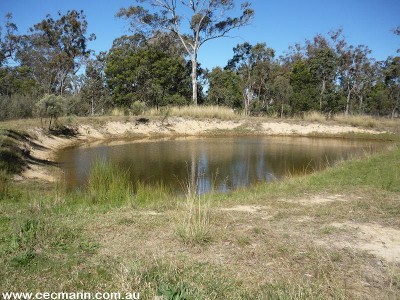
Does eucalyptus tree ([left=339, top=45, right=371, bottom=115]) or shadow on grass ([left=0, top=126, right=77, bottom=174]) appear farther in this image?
eucalyptus tree ([left=339, top=45, right=371, bottom=115])

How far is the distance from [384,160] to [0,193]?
435 inches

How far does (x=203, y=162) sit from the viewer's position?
13.6 metres

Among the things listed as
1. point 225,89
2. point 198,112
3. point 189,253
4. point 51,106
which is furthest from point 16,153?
point 225,89

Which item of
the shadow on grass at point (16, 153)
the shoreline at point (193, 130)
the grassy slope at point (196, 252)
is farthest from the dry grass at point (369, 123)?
the shadow on grass at point (16, 153)

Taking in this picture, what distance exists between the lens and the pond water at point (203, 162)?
1058 centimetres

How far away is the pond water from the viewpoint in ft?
34.7

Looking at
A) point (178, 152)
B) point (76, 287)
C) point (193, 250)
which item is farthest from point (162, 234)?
point (178, 152)

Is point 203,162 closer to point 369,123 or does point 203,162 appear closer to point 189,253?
point 189,253

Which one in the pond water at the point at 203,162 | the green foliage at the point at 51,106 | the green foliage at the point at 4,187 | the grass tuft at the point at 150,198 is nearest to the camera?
the grass tuft at the point at 150,198

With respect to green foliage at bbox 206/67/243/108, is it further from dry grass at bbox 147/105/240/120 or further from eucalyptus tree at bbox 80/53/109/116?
eucalyptus tree at bbox 80/53/109/116

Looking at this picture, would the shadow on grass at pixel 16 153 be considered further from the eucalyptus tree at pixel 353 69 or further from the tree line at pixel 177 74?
the eucalyptus tree at pixel 353 69

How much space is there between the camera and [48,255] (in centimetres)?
411

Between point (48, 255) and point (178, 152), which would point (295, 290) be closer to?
point (48, 255)

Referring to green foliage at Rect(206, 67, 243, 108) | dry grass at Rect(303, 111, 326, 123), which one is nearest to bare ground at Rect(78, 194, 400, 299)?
dry grass at Rect(303, 111, 326, 123)
